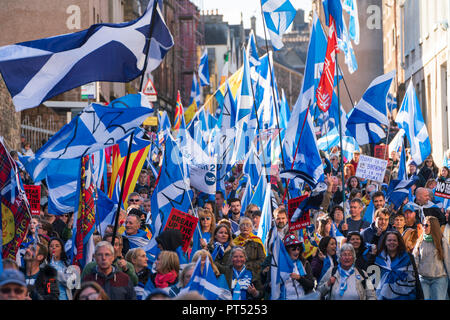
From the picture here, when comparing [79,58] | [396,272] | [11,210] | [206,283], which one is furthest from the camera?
[79,58]

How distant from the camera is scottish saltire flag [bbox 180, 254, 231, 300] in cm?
800

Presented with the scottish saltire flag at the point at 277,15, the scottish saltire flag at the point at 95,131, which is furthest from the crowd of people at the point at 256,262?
the scottish saltire flag at the point at 277,15

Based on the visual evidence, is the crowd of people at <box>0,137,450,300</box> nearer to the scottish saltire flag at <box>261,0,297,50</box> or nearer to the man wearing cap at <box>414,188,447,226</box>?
the man wearing cap at <box>414,188,447,226</box>

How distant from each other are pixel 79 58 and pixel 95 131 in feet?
2.71

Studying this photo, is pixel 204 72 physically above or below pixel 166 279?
above

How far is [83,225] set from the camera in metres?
10.7

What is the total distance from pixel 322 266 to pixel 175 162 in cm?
324

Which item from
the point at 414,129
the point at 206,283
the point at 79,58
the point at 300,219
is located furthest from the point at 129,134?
the point at 414,129

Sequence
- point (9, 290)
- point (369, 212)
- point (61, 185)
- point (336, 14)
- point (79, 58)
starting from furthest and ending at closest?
point (336, 14), point (369, 212), point (61, 185), point (79, 58), point (9, 290)

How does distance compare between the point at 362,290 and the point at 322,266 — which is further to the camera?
the point at 322,266

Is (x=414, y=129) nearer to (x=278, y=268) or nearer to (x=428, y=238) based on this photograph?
(x=428, y=238)
